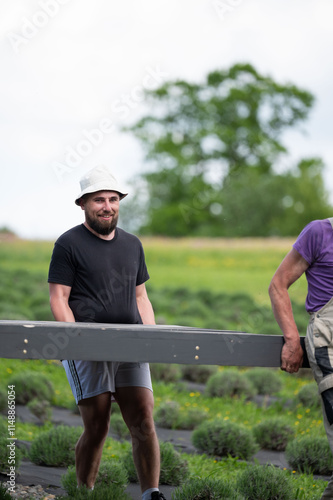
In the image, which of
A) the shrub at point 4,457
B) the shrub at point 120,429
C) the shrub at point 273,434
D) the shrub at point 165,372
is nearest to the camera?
the shrub at point 4,457

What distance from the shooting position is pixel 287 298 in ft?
13.4

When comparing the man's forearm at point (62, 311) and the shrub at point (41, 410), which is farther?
the shrub at point (41, 410)

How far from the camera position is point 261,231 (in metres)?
38.8

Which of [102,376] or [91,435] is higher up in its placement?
[102,376]

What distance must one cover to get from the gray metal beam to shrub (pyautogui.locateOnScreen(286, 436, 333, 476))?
2.89 meters

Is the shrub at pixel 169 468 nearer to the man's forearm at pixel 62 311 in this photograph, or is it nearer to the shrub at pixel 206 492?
the shrub at pixel 206 492

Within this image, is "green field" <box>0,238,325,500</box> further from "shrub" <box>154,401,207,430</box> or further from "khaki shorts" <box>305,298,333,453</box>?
"khaki shorts" <box>305,298,333,453</box>

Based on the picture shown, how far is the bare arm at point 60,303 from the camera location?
421 cm

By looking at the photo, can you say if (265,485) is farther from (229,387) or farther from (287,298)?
(229,387)

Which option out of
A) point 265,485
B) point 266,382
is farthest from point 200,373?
point 265,485

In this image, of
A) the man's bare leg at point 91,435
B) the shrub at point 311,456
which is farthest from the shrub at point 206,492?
the shrub at point 311,456

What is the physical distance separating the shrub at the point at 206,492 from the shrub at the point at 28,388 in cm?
475

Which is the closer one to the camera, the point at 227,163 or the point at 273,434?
the point at 273,434

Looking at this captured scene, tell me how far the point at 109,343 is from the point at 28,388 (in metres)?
5.75
